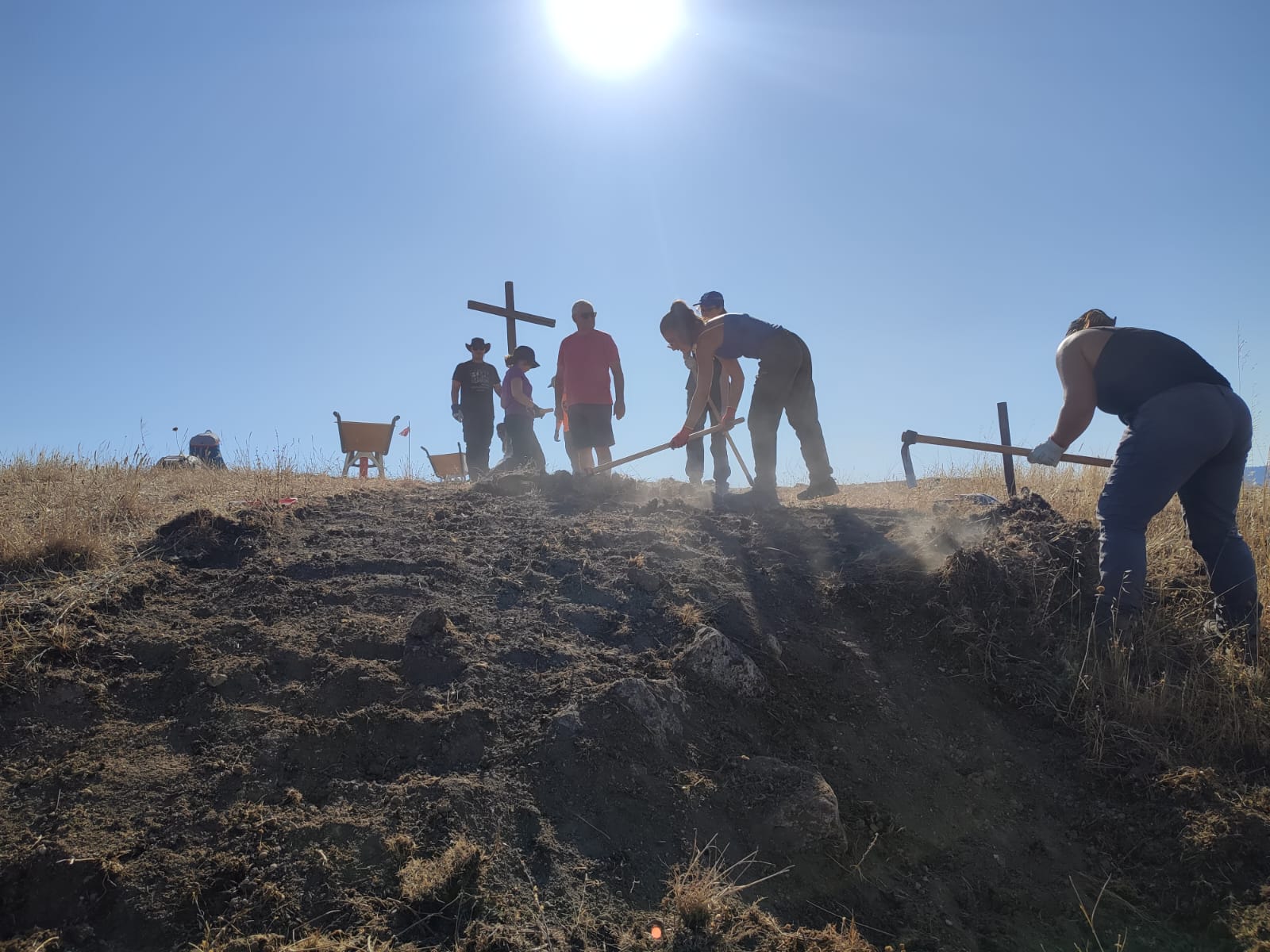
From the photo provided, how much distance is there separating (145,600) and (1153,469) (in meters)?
4.44

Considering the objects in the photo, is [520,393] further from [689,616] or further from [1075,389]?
[1075,389]

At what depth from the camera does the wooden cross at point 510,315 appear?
9852mm

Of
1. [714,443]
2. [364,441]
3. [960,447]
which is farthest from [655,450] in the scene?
[364,441]

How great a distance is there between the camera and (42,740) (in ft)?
8.80

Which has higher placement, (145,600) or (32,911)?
(145,600)

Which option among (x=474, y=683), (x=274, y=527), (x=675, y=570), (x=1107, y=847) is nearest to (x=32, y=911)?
(x=474, y=683)

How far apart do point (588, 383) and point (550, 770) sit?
4.78 m

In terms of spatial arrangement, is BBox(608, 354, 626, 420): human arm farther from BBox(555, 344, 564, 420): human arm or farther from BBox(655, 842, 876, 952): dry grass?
BBox(655, 842, 876, 952): dry grass

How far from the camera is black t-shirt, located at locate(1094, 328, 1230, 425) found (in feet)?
11.6

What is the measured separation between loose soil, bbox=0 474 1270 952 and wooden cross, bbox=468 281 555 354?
603 centimetres

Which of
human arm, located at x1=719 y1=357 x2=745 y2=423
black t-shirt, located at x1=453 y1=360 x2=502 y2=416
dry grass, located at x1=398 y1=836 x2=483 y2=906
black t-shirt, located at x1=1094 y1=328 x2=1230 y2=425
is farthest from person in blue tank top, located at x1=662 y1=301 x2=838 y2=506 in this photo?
dry grass, located at x1=398 y1=836 x2=483 y2=906

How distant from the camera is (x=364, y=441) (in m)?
11.6

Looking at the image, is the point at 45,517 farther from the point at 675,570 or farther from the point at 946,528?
the point at 946,528

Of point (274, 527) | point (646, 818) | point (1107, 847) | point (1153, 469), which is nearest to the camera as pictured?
point (646, 818)
